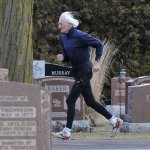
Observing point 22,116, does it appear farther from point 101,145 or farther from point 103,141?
point 103,141

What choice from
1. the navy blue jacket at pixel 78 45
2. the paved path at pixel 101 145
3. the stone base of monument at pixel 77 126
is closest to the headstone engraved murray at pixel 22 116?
the navy blue jacket at pixel 78 45

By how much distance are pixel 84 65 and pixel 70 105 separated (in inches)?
25.3

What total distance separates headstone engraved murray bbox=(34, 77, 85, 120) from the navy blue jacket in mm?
4388

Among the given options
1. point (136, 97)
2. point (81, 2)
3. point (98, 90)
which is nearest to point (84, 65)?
point (136, 97)

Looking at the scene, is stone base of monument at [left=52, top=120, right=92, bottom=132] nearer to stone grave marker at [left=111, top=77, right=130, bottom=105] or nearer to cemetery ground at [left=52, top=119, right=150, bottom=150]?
cemetery ground at [left=52, top=119, right=150, bottom=150]

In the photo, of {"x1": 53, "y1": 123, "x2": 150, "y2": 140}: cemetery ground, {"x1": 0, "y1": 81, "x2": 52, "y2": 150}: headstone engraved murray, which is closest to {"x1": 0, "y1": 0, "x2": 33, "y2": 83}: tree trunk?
{"x1": 0, "y1": 81, "x2": 52, "y2": 150}: headstone engraved murray

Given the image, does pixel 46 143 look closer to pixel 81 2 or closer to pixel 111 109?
pixel 111 109

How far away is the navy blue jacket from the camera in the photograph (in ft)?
33.3

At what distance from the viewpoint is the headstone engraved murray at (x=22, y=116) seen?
674 cm

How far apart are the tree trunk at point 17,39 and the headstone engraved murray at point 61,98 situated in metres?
5.15

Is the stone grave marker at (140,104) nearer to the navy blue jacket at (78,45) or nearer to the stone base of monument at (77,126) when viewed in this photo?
the stone base of monument at (77,126)

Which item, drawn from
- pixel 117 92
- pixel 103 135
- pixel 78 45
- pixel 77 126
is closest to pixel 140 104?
pixel 77 126

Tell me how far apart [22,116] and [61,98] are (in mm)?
8019

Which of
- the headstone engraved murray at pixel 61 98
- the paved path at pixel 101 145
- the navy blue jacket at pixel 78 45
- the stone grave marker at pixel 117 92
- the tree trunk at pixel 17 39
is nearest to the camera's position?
the tree trunk at pixel 17 39
